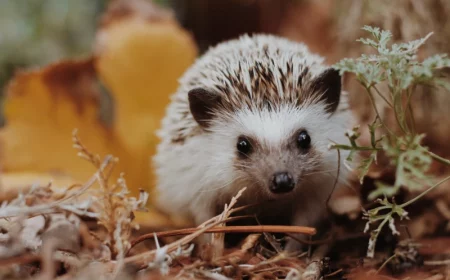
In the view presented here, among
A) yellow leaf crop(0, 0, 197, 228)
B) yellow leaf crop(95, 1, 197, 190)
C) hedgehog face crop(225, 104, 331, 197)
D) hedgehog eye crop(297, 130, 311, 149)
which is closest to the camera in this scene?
hedgehog face crop(225, 104, 331, 197)

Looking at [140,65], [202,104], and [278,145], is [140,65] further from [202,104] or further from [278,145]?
[278,145]

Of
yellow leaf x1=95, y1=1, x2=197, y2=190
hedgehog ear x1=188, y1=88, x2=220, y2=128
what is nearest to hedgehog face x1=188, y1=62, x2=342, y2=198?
hedgehog ear x1=188, y1=88, x2=220, y2=128

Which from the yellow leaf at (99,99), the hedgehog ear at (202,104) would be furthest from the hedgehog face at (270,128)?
the yellow leaf at (99,99)

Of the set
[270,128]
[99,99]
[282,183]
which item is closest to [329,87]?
[270,128]

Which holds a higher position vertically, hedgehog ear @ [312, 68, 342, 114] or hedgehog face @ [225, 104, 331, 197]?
hedgehog ear @ [312, 68, 342, 114]

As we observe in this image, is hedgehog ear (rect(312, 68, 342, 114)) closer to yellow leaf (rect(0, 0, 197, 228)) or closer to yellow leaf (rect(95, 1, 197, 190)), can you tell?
yellow leaf (rect(0, 0, 197, 228))

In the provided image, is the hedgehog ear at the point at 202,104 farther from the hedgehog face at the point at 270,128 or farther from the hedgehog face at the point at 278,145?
the hedgehog face at the point at 278,145

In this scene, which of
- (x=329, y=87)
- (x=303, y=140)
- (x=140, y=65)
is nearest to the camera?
(x=303, y=140)
